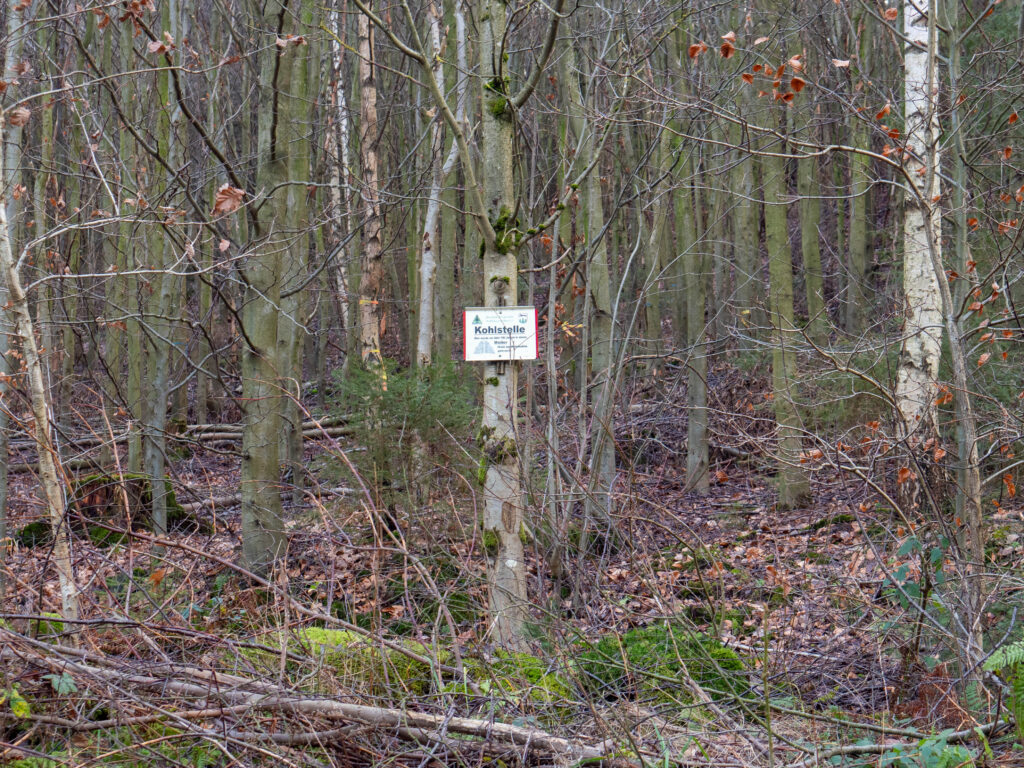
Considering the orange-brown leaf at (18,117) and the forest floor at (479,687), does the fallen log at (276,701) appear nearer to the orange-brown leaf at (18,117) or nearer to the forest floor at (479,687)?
the forest floor at (479,687)

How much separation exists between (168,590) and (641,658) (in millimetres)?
3039

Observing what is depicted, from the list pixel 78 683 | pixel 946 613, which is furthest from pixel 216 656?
pixel 946 613

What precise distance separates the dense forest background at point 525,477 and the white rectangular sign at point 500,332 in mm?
137

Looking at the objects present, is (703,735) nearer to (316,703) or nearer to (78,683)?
(316,703)

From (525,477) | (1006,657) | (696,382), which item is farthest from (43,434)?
(696,382)

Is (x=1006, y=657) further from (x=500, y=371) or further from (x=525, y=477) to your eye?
(x=500, y=371)

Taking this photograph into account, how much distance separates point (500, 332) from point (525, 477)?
956 mm

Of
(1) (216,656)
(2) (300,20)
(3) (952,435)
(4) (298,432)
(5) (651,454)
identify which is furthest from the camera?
(5) (651,454)

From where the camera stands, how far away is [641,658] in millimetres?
4422

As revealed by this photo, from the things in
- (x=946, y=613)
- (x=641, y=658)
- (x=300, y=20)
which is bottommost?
(x=641, y=658)

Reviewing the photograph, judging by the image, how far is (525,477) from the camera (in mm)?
5156

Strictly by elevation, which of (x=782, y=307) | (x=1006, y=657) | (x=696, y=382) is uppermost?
(x=782, y=307)

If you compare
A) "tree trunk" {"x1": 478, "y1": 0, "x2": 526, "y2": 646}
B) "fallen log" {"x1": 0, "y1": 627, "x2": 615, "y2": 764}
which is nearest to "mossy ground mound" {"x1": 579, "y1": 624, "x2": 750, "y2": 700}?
"fallen log" {"x1": 0, "y1": 627, "x2": 615, "y2": 764}

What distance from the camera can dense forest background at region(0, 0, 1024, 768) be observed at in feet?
11.4
